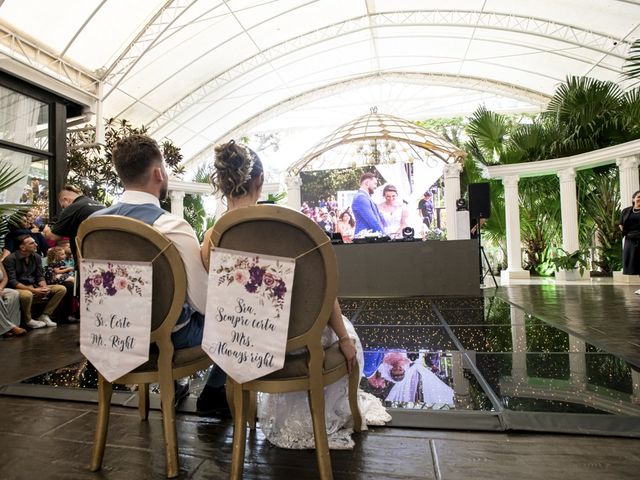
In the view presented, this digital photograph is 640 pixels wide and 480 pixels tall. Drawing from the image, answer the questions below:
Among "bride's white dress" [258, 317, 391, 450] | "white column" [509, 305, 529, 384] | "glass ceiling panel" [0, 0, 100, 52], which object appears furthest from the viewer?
"glass ceiling panel" [0, 0, 100, 52]

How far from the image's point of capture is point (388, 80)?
632 inches

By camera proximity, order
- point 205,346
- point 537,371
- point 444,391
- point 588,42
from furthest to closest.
→ point 588,42, point 537,371, point 444,391, point 205,346

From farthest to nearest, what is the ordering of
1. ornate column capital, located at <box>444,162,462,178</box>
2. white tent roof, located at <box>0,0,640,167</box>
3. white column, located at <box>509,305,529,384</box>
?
ornate column capital, located at <box>444,162,462,178</box> → white tent roof, located at <box>0,0,640,167</box> → white column, located at <box>509,305,529,384</box>

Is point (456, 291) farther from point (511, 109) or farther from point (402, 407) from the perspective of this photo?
point (511, 109)

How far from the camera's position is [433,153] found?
953cm

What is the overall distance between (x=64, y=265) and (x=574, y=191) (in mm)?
9645

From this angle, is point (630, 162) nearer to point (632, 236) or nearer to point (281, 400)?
point (632, 236)

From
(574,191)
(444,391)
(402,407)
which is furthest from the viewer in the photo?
(574,191)

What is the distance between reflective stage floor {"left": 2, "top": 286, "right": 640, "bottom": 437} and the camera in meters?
1.73

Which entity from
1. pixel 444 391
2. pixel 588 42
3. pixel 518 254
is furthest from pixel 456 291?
pixel 588 42

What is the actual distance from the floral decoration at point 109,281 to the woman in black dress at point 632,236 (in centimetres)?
704

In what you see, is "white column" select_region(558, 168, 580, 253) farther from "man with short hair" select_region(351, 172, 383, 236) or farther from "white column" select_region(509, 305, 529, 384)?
"white column" select_region(509, 305, 529, 384)

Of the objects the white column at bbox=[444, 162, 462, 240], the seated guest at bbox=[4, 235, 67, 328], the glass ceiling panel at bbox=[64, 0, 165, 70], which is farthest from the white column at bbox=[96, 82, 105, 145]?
the white column at bbox=[444, 162, 462, 240]

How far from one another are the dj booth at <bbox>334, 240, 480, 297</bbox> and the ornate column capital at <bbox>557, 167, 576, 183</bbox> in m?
4.13
